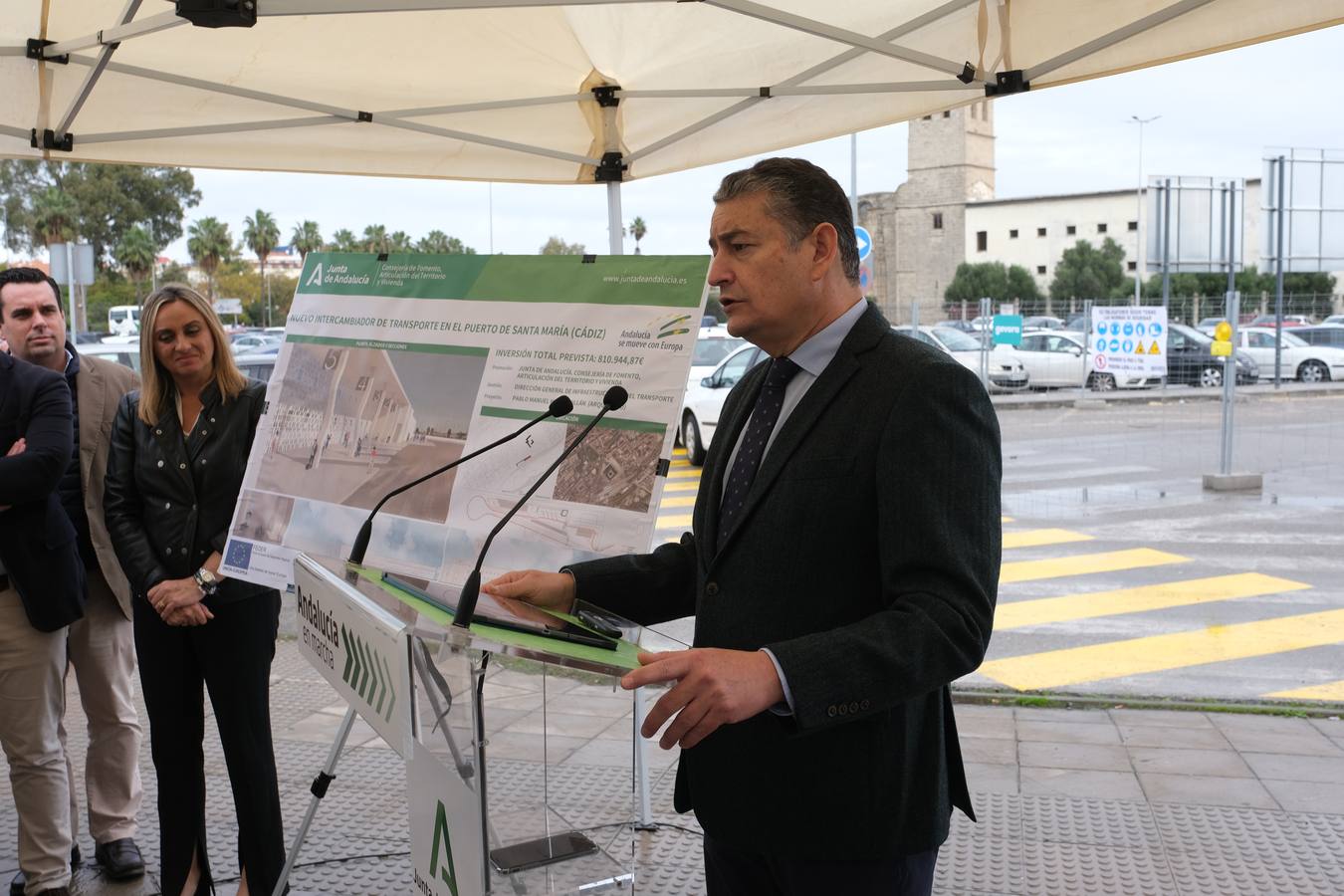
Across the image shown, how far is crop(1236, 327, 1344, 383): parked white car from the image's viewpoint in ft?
93.9

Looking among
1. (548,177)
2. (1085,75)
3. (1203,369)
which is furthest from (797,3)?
(1203,369)

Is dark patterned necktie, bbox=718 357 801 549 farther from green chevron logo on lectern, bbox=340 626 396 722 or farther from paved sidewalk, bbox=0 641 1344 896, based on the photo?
paved sidewalk, bbox=0 641 1344 896

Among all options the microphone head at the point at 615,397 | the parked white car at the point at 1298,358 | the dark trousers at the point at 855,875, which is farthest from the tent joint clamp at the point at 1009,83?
the parked white car at the point at 1298,358

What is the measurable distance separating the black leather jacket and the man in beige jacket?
457 millimetres

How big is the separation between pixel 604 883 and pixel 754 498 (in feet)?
3.28

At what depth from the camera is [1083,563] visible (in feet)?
32.5

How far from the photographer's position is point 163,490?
386 cm

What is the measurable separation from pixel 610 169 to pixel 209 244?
76045mm

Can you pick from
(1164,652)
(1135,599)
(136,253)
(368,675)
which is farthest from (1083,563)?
(136,253)

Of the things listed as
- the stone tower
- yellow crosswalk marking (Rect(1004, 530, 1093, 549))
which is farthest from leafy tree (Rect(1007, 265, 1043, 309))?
yellow crosswalk marking (Rect(1004, 530, 1093, 549))

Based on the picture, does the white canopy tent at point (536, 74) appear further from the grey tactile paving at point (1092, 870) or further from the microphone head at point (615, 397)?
the grey tactile paving at point (1092, 870)

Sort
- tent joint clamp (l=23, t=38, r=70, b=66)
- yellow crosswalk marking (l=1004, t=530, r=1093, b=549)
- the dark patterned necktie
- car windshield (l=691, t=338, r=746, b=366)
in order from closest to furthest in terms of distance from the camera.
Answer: the dark patterned necktie
tent joint clamp (l=23, t=38, r=70, b=66)
yellow crosswalk marking (l=1004, t=530, r=1093, b=549)
car windshield (l=691, t=338, r=746, b=366)

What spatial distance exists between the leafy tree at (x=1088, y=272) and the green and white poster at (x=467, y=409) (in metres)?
75.3

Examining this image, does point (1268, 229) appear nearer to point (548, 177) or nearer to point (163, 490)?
point (548, 177)
